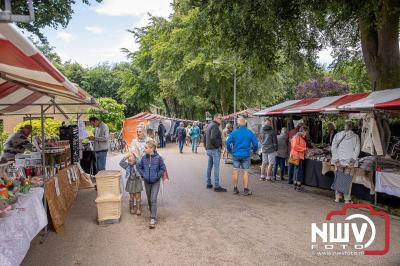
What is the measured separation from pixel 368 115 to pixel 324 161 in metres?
1.67

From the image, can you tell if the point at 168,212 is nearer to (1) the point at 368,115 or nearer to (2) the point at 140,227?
(2) the point at 140,227

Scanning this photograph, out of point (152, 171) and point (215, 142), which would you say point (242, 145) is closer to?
point (215, 142)

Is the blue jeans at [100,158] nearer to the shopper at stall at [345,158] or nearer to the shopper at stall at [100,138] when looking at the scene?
the shopper at stall at [100,138]

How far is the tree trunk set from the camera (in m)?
11.0

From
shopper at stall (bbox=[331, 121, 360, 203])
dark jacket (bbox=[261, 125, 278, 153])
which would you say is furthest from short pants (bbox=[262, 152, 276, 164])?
shopper at stall (bbox=[331, 121, 360, 203])

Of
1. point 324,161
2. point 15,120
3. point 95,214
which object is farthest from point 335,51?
point 15,120

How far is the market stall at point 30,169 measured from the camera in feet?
11.4

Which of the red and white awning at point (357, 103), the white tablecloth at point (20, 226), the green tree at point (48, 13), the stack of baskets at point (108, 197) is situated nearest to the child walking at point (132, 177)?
the stack of baskets at point (108, 197)

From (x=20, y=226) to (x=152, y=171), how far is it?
9.24ft

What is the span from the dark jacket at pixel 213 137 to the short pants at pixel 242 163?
674 mm

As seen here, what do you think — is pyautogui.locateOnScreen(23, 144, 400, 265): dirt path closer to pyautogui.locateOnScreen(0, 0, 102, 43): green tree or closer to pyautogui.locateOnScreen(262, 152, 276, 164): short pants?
pyautogui.locateOnScreen(262, 152, 276, 164): short pants

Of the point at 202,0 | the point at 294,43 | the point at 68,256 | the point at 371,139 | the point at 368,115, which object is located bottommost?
the point at 68,256

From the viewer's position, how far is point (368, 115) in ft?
28.2

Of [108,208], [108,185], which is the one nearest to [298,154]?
[108,185]
